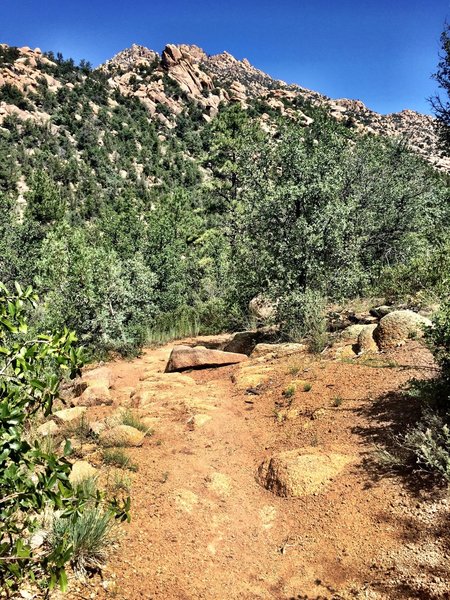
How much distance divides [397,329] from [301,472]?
4.14 meters

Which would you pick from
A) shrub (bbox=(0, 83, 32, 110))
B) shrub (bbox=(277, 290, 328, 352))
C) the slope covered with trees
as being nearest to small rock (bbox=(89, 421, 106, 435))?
the slope covered with trees

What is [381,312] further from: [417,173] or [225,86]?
[225,86]

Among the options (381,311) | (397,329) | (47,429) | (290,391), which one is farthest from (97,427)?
(381,311)

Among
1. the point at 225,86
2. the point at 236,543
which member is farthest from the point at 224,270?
the point at 225,86

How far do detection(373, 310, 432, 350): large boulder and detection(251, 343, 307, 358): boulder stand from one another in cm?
193

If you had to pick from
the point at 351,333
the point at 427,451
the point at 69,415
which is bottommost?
the point at 69,415

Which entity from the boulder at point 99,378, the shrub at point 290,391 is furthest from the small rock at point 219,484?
the boulder at point 99,378

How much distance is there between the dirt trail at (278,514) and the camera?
3.23m

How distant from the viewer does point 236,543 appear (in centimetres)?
391

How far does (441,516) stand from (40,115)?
213 feet

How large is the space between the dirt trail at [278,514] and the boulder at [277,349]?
2468 mm

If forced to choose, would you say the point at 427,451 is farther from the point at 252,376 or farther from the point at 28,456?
the point at 252,376

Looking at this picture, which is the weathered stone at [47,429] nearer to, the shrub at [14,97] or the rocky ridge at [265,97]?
the shrub at [14,97]

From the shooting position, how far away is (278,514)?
4328 mm
